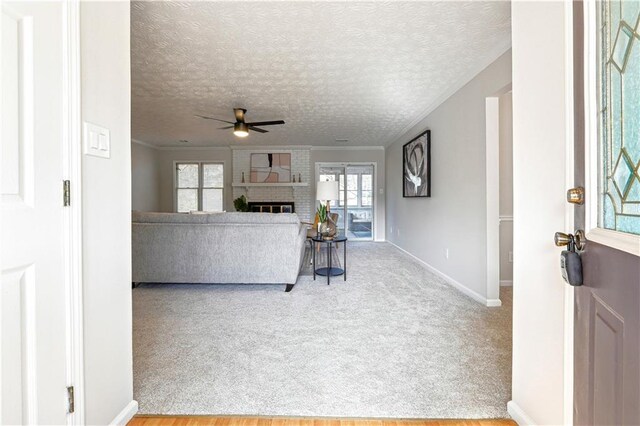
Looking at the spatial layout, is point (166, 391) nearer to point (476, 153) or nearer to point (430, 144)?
point (476, 153)

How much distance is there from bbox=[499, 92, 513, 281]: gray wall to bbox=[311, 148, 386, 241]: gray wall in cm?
377

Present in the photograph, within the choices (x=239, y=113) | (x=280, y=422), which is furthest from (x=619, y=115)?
(x=239, y=113)

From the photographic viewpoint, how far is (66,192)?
1010mm

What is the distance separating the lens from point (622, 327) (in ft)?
2.18

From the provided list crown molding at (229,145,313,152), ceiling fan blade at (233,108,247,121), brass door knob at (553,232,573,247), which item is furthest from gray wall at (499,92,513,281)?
crown molding at (229,145,313,152)

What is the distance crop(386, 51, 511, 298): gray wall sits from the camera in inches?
110

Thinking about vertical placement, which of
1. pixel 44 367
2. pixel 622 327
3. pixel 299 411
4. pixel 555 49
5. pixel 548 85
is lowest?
pixel 299 411

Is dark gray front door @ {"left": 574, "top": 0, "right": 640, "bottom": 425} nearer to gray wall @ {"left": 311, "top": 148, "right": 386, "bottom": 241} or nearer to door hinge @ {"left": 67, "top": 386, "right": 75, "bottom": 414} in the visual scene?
door hinge @ {"left": 67, "top": 386, "right": 75, "bottom": 414}

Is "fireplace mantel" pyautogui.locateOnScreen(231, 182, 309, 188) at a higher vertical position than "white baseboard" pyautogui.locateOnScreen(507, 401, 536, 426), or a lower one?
higher

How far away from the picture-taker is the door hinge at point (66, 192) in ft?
3.28

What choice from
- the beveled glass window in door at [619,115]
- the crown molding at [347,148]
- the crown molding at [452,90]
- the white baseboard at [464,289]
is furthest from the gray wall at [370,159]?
the beveled glass window in door at [619,115]

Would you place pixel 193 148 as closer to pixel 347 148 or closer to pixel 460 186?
pixel 347 148

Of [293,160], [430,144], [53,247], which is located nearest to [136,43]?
[53,247]

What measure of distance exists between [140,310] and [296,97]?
2.95 meters
